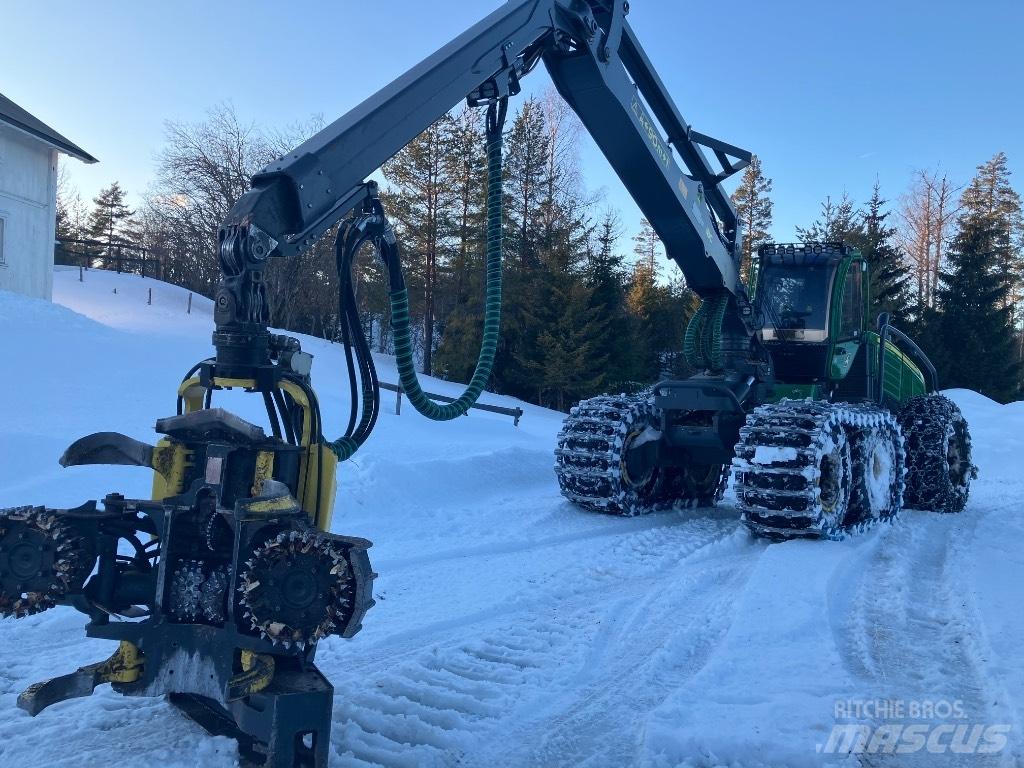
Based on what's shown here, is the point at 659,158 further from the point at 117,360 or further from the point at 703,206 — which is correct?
the point at 117,360

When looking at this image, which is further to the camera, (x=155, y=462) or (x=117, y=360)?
(x=117, y=360)

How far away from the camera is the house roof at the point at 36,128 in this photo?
19.1 metres

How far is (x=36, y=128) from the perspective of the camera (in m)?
20.0

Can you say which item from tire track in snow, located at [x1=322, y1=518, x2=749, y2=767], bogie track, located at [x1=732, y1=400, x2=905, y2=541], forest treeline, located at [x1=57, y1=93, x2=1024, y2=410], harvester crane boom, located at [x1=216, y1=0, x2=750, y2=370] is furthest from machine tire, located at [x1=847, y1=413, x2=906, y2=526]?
forest treeline, located at [x1=57, y1=93, x2=1024, y2=410]

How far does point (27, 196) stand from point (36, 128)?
178 cm

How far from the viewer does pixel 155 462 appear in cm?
286

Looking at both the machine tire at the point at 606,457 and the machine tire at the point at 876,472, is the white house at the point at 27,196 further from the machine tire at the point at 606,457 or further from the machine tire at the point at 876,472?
the machine tire at the point at 876,472

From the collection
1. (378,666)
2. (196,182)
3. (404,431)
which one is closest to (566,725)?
(378,666)

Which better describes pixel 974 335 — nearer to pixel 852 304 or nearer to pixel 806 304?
pixel 852 304

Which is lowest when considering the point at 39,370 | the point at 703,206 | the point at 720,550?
the point at 720,550

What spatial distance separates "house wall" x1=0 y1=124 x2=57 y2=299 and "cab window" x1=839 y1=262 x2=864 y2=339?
1983 cm

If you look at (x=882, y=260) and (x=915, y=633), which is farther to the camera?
(x=882, y=260)

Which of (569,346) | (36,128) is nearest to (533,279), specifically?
(569,346)

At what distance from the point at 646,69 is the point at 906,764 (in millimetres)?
5310
